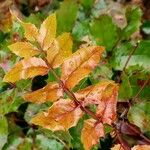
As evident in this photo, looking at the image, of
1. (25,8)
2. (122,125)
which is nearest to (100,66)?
(122,125)

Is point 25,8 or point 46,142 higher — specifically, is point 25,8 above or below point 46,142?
above

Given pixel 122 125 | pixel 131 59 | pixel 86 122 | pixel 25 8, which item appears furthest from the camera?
pixel 25 8

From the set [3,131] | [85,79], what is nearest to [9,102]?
[3,131]

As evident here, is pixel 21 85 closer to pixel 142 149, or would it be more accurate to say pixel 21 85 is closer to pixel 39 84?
pixel 39 84

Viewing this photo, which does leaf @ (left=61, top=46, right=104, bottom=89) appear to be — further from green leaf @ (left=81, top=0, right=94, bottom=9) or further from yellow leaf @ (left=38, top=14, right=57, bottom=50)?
green leaf @ (left=81, top=0, right=94, bottom=9)

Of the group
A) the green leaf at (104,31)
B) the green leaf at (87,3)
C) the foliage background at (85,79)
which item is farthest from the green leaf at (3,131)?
the green leaf at (87,3)

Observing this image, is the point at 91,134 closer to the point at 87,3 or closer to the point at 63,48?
the point at 63,48

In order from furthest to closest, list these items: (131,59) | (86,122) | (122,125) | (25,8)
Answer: (25,8) < (131,59) < (122,125) < (86,122)

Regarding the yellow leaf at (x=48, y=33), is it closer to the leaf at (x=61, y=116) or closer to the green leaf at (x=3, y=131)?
the leaf at (x=61, y=116)
